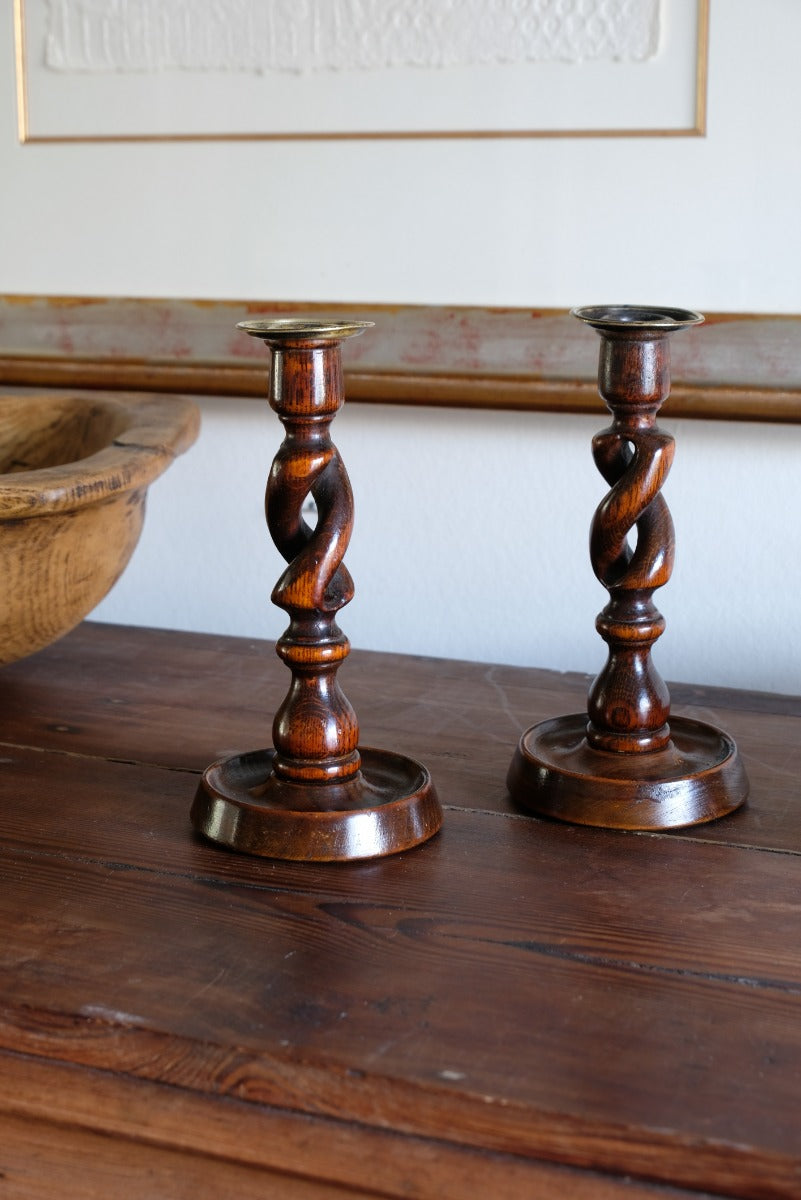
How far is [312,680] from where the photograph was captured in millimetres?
635

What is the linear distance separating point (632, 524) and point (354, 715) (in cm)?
17

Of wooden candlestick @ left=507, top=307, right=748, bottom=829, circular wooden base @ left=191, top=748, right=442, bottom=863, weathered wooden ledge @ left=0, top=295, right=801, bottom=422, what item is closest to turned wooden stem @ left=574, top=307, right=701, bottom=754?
wooden candlestick @ left=507, top=307, right=748, bottom=829

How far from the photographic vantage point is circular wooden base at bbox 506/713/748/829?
0.65 meters

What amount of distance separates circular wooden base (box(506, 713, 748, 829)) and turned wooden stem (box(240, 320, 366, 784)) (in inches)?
3.8

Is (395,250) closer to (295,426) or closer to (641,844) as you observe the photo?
(295,426)

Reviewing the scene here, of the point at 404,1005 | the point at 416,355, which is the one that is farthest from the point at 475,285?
the point at 404,1005

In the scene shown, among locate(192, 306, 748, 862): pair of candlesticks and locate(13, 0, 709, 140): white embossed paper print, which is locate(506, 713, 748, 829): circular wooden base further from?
locate(13, 0, 709, 140): white embossed paper print

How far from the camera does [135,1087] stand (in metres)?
0.47

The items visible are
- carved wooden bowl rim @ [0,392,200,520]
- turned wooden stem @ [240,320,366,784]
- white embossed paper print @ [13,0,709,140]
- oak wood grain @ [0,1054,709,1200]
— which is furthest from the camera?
white embossed paper print @ [13,0,709,140]

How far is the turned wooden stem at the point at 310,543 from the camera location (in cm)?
60

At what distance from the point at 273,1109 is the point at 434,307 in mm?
621

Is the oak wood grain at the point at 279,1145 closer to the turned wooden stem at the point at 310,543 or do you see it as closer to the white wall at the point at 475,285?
the turned wooden stem at the point at 310,543

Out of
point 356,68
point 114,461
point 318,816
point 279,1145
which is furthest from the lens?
point 356,68

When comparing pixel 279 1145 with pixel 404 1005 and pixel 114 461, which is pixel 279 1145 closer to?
pixel 404 1005
